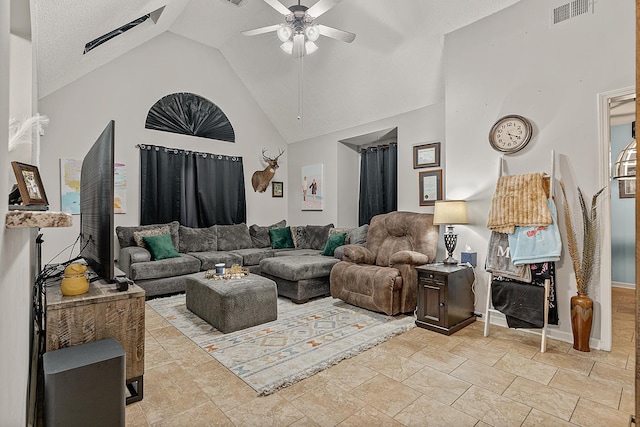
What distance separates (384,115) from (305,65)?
1.43 m

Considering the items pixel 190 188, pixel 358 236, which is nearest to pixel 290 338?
pixel 358 236

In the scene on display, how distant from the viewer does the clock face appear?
311cm

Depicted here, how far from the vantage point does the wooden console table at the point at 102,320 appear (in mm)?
1693

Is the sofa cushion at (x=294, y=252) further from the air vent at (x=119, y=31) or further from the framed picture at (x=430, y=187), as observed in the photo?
the air vent at (x=119, y=31)

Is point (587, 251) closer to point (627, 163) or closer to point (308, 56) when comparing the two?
point (627, 163)

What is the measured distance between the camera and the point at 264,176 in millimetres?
6301

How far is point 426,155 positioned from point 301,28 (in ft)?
7.48

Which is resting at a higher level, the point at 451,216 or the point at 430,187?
the point at 430,187

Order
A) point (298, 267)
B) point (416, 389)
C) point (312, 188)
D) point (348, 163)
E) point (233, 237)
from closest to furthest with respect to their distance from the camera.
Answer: point (416, 389), point (298, 267), point (233, 237), point (348, 163), point (312, 188)

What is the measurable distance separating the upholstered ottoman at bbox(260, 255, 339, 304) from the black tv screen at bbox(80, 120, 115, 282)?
207 centimetres

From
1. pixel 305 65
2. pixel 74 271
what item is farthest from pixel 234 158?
pixel 74 271

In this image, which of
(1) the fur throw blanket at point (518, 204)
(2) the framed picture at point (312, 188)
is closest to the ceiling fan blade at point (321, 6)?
(1) the fur throw blanket at point (518, 204)

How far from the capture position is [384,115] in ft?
16.1

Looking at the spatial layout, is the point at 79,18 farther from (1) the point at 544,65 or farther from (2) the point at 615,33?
(2) the point at 615,33
